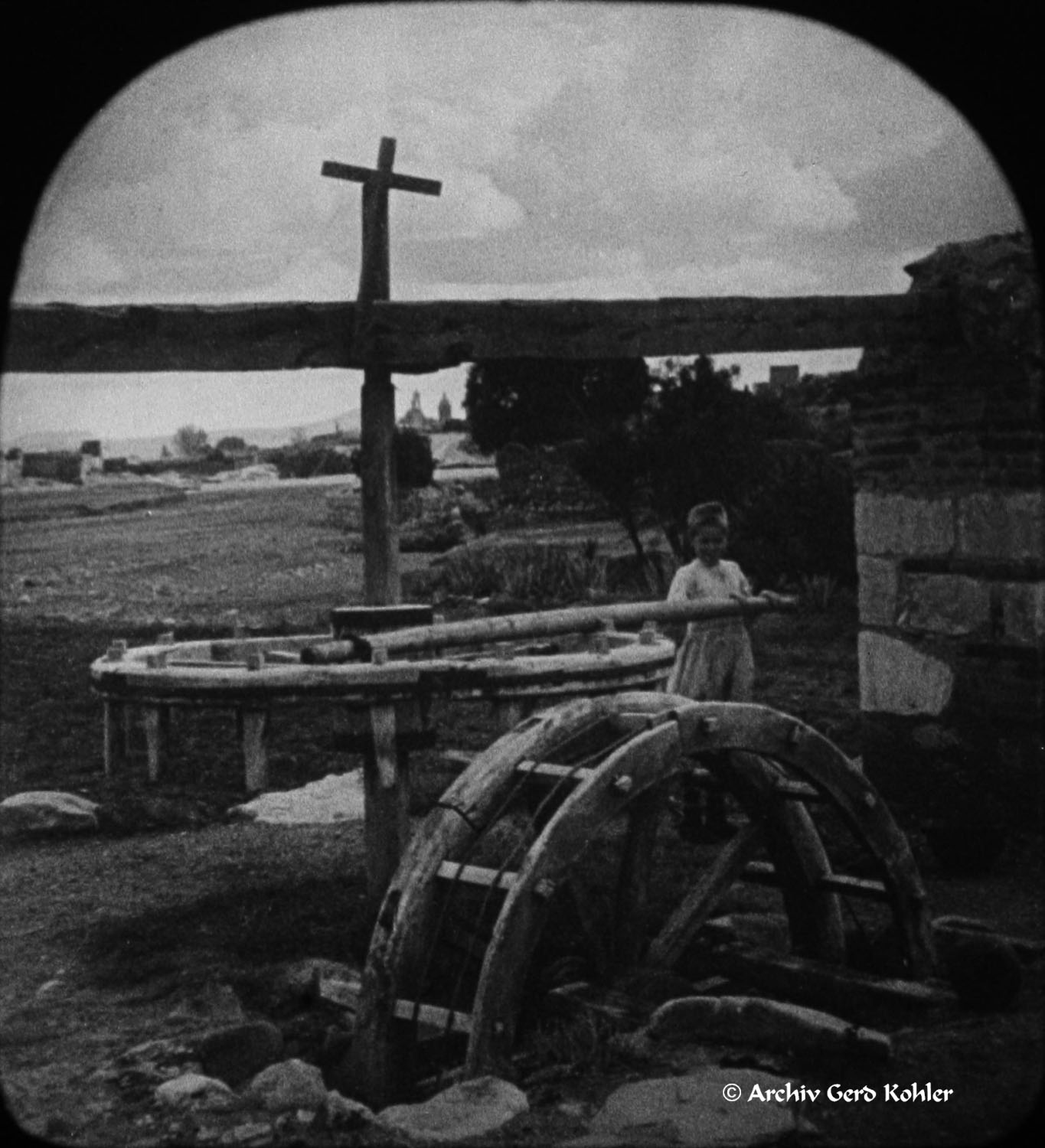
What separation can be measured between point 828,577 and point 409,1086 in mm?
6609

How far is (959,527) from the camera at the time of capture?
679cm

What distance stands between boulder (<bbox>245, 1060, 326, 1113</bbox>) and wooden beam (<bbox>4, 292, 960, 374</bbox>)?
2489mm

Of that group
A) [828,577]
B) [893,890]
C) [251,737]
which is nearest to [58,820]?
[251,737]

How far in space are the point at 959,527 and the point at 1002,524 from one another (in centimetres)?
23

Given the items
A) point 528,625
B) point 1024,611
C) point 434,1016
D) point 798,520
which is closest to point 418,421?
point 798,520

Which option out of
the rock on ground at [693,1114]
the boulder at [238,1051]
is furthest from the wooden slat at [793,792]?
the boulder at [238,1051]

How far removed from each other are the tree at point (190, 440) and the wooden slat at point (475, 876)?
389 cm

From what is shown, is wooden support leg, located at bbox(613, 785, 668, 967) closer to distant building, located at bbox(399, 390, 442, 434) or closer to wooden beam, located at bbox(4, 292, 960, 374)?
wooden beam, located at bbox(4, 292, 960, 374)

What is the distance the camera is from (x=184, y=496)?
8539 mm

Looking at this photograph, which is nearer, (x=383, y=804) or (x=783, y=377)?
(x=383, y=804)

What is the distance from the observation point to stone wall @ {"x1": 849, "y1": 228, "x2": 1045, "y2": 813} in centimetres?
655

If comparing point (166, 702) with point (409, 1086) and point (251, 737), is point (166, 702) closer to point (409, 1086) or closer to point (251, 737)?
point (251, 737)

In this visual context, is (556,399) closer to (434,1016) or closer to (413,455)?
(413,455)

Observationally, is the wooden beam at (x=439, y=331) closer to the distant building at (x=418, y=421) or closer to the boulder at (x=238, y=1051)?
the boulder at (x=238, y=1051)
